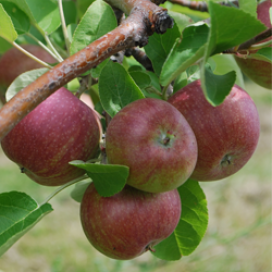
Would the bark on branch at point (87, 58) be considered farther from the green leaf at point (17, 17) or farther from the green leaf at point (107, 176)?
the green leaf at point (17, 17)

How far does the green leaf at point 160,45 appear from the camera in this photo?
61 cm

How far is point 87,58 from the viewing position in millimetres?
430

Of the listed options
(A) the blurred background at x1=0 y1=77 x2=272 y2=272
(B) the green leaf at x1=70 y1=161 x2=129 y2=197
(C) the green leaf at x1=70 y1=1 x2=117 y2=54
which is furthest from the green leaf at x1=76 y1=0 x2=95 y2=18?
(A) the blurred background at x1=0 y1=77 x2=272 y2=272

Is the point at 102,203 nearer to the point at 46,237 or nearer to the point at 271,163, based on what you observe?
the point at 46,237

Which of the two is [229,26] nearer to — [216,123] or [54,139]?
[216,123]

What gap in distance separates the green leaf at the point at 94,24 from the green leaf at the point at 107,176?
217 millimetres

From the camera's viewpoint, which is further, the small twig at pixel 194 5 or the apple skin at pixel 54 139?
the small twig at pixel 194 5

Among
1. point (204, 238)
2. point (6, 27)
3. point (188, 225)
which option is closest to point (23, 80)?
point (6, 27)

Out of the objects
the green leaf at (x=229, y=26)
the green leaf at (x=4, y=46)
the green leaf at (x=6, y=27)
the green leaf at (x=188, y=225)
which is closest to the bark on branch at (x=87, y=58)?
the green leaf at (x=229, y=26)

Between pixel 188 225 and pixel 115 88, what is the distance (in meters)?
0.33

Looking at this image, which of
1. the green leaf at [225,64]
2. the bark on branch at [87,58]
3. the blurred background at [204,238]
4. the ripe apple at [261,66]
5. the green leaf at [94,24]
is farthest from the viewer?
the blurred background at [204,238]

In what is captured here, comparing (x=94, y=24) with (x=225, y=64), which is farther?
(x=225, y=64)

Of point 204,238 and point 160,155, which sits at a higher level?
point 160,155

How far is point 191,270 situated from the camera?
1.99 metres
